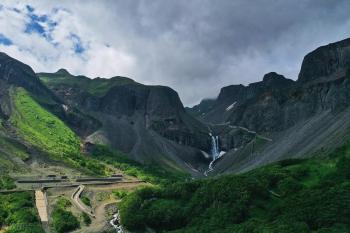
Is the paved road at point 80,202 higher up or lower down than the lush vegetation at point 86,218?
higher up

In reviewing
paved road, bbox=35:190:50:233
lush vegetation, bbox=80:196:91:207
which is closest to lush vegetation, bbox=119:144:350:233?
paved road, bbox=35:190:50:233

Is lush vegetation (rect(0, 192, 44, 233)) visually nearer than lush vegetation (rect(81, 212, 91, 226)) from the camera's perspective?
Yes

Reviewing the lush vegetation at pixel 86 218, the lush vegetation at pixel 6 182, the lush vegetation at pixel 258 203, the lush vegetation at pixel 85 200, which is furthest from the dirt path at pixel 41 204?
the lush vegetation at pixel 258 203

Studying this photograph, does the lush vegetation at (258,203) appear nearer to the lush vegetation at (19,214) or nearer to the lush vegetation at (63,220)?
the lush vegetation at (63,220)

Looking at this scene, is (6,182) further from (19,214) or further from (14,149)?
(14,149)

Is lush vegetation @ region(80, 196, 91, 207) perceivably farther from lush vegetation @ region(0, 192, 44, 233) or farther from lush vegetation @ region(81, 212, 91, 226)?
lush vegetation @ region(81, 212, 91, 226)

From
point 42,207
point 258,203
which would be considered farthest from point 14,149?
point 258,203

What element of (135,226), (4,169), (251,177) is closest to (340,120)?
(251,177)
